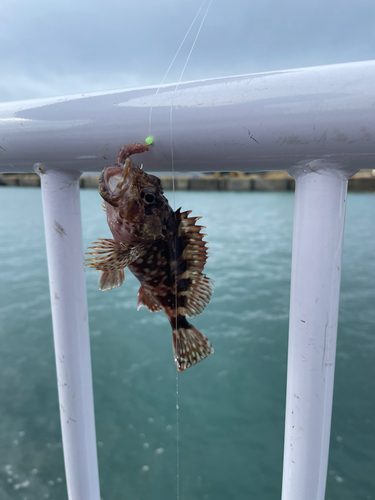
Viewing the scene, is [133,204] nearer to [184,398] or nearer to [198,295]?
[198,295]

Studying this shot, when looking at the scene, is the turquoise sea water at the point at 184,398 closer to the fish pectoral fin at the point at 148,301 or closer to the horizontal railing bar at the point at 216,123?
the fish pectoral fin at the point at 148,301

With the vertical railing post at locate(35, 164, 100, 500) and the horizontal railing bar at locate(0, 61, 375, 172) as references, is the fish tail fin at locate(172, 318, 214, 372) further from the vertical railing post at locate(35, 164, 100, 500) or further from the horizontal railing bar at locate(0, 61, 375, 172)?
the horizontal railing bar at locate(0, 61, 375, 172)

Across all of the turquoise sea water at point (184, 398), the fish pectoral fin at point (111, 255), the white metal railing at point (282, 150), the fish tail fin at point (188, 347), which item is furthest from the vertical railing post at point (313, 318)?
the turquoise sea water at point (184, 398)

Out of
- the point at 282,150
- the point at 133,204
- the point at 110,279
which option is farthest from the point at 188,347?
the point at 282,150

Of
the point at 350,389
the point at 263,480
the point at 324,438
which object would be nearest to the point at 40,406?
the point at 263,480

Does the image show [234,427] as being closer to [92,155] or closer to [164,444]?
[164,444]

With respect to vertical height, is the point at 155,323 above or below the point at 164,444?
above
